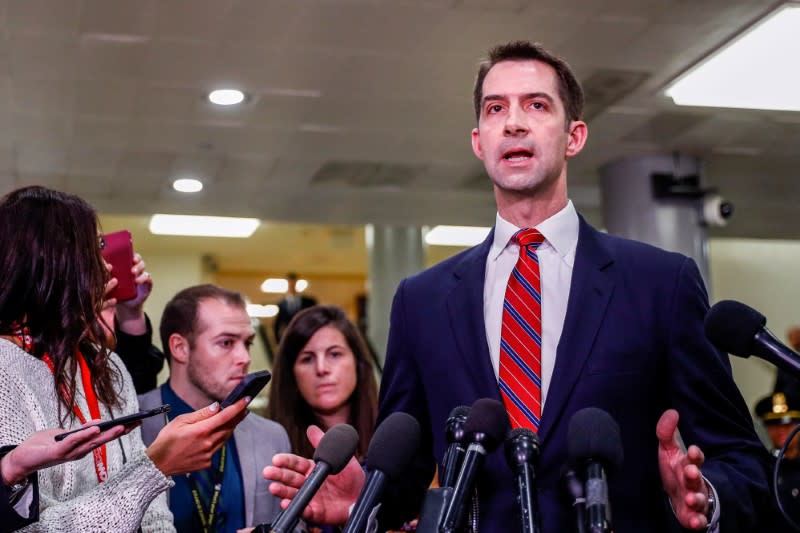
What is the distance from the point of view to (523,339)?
6.29 ft

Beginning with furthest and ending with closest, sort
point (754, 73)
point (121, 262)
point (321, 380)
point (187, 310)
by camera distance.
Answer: point (754, 73) < point (321, 380) < point (187, 310) < point (121, 262)

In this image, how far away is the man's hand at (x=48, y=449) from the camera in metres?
1.70

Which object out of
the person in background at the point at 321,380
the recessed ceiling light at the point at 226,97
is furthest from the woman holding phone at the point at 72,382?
the recessed ceiling light at the point at 226,97

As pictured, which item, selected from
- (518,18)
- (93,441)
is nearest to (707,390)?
(93,441)

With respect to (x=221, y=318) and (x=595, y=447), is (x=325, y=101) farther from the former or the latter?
(x=595, y=447)

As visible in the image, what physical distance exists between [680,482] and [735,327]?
245 mm

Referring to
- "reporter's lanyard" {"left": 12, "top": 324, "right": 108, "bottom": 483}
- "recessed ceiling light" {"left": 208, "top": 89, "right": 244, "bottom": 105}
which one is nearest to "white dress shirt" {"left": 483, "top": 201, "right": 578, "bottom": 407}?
"reporter's lanyard" {"left": 12, "top": 324, "right": 108, "bottom": 483}

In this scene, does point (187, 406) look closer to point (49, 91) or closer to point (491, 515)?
point (491, 515)

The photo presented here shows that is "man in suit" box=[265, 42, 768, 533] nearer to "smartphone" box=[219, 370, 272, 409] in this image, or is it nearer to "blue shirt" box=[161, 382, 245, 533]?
"smartphone" box=[219, 370, 272, 409]

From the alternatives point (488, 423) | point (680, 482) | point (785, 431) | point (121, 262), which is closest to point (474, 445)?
point (488, 423)

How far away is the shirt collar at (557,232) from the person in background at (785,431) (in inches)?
131

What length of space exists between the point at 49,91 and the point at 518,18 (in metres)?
2.92

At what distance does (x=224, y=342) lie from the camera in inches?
149

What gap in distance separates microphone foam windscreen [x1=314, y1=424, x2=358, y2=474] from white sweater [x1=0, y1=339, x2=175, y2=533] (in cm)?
53
